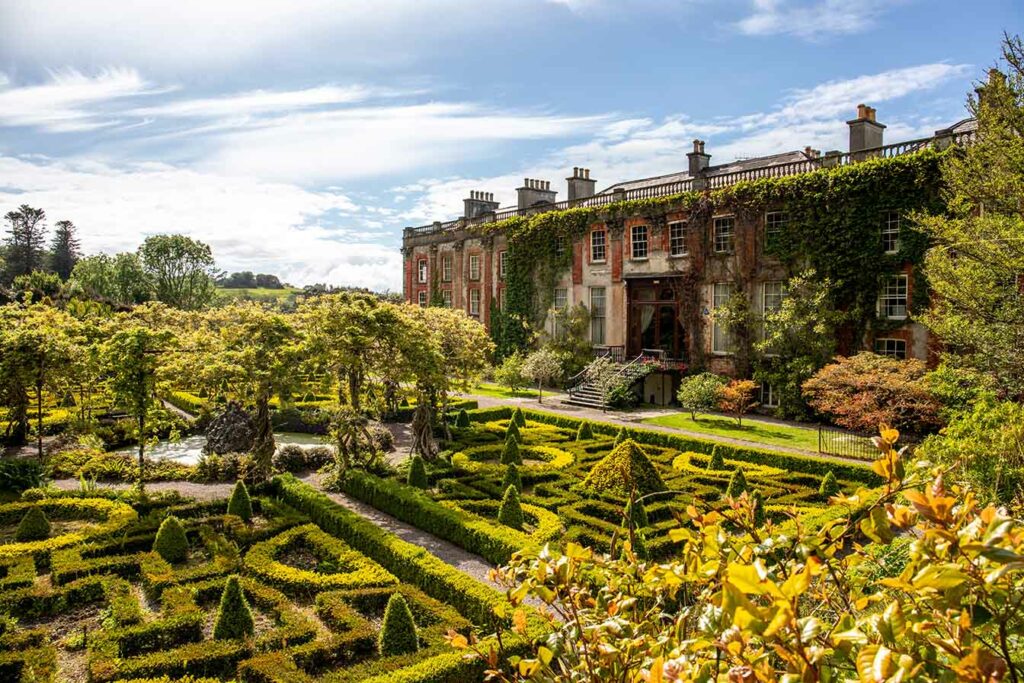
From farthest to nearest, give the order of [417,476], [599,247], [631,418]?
[599,247], [631,418], [417,476]

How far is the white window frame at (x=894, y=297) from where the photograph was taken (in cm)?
2469

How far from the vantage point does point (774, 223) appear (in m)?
28.2

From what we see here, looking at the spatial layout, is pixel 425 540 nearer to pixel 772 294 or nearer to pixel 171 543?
pixel 171 543

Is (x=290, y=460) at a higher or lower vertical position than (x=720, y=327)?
lower

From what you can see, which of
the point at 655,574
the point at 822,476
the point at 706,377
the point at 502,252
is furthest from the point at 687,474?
the point at 502,252

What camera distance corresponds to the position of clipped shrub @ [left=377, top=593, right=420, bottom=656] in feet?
29.8

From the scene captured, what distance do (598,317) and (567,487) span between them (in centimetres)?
1946

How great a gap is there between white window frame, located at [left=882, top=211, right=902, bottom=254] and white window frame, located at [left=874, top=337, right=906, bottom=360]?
3237 mm

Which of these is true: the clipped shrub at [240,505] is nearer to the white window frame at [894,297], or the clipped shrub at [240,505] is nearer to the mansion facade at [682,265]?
the mansion facade at [682,265]

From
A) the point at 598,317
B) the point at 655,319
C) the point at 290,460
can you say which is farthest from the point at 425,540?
the point at 598,317

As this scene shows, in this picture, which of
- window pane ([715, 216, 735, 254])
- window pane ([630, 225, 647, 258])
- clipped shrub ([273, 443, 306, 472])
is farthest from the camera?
window pane ([630, 225, 647, 258])

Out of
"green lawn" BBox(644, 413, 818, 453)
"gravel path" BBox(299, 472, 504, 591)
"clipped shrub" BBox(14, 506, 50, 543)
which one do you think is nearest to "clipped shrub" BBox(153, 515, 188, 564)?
"clipped shrub" BBox(14, 506, 50, 543)

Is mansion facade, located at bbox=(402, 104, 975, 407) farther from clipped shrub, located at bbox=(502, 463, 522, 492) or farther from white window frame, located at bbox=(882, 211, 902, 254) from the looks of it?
clipped shrub, located at bbox=(502, 463, 522, 492)

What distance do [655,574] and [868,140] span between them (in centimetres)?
2903
